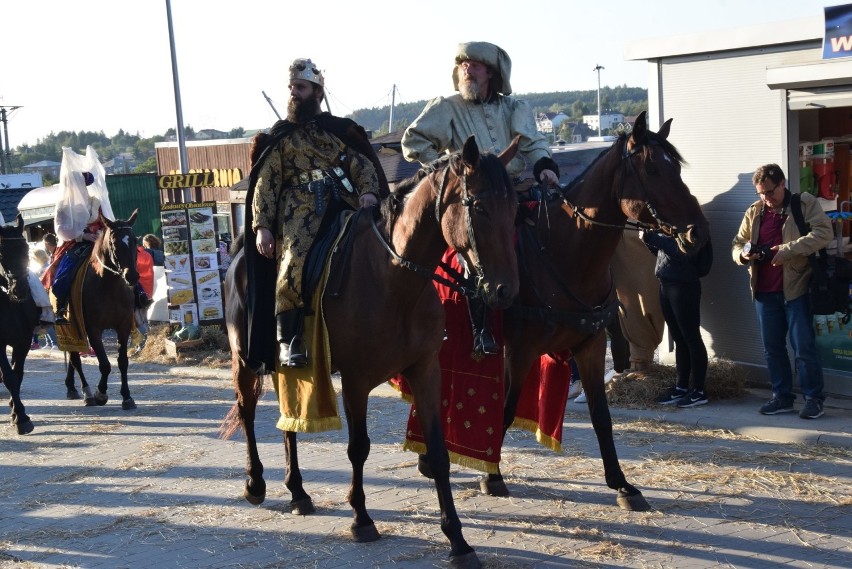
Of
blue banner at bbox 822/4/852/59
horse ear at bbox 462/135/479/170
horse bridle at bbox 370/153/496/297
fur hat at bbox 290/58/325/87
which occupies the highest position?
blue banner at bbox 822/4/852/59

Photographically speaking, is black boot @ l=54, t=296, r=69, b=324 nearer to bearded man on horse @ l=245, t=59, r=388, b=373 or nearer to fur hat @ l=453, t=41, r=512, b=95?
bearded man on horse @ l=245, t=59, r=388, b=373

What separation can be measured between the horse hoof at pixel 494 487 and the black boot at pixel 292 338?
1.67m

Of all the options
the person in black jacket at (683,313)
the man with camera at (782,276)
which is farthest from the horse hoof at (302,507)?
the man with camera at (782,276)

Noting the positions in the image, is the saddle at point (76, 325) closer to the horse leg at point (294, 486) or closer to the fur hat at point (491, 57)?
the horse leg at point (294, 486)

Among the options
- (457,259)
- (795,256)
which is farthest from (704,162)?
(457,259)

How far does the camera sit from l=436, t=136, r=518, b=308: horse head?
479 centimetres

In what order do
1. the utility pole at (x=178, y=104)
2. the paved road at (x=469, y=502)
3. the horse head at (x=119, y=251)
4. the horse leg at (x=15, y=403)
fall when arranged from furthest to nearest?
the utility pole at (x=178, y=104), the horse head at (x=119, y=251), the horse leg at (x=15, y=403), the paved road at (x=469, y=502)

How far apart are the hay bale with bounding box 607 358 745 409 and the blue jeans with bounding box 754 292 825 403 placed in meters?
0.57

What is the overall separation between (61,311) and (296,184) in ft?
21.4

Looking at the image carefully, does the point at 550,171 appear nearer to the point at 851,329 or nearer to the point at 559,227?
the point at 559,227

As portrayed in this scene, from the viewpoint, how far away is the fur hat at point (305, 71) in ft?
20.0

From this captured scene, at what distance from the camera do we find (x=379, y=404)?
414 inches

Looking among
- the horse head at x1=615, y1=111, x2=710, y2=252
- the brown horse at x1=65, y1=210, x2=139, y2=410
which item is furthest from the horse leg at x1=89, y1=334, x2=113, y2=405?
the horse head at x1=615, y1=111, x2=710, y2=252

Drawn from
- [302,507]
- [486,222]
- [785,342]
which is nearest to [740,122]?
[785,342]
